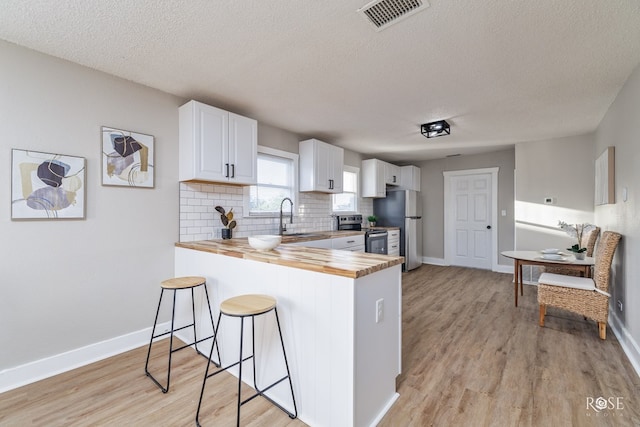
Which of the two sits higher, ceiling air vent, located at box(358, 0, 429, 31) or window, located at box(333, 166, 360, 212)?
ceiling air vent, located at box(358, 0, 429, 31)

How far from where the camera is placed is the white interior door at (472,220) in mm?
5888

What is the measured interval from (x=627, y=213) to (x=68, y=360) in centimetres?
486

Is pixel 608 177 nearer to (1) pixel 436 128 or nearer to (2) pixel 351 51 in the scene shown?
(1) pixel 436 128

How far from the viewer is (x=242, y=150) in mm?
3121

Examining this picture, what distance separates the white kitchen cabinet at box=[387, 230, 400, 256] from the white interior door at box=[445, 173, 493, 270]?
1610 mm

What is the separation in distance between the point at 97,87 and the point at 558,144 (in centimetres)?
603

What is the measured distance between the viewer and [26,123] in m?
2.06

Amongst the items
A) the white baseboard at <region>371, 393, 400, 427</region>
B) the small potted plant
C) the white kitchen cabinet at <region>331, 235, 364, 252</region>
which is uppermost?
the small potted plant

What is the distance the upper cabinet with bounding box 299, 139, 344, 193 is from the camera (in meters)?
4.12

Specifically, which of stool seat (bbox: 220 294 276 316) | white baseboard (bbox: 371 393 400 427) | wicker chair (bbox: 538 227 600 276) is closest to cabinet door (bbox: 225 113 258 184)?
stool seat (bbox: 220 294 276 316)

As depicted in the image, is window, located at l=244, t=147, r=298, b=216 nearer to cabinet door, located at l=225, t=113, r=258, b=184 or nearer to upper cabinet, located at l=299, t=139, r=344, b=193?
upper cabinet, located at l=299, t=139, r=344, b=193

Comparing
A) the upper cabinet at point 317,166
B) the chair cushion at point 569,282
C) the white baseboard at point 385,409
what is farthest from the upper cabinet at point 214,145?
the chair cushion at point 569,282

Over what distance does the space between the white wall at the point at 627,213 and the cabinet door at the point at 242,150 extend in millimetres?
3413

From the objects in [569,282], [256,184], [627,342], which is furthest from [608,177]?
[256,184]
